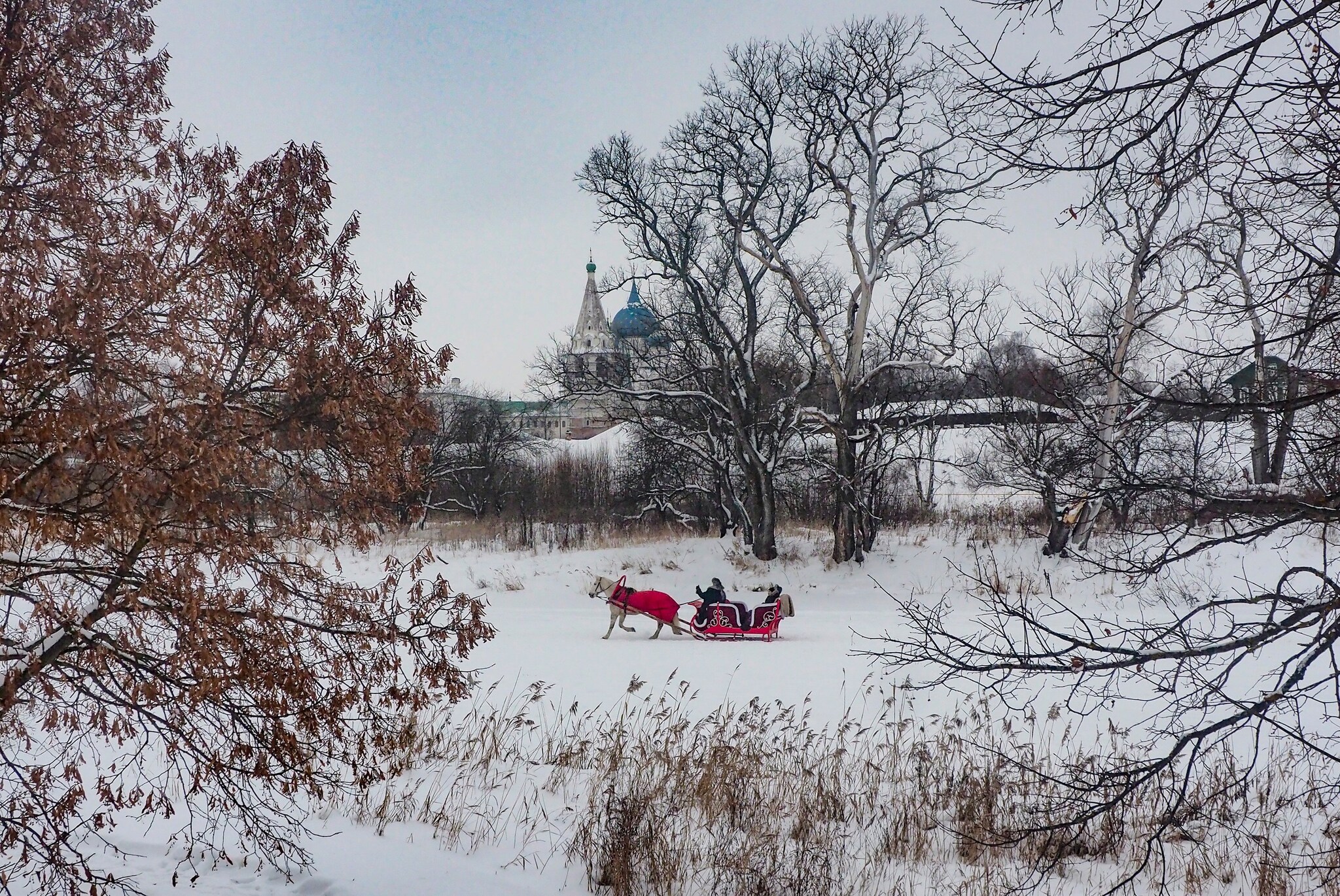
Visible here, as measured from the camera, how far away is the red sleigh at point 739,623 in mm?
13258

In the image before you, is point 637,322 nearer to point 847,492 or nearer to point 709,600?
point 847,492

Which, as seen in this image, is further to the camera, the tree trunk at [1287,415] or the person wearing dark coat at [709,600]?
the person wearing dark coat at [709,600]

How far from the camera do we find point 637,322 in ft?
72.0

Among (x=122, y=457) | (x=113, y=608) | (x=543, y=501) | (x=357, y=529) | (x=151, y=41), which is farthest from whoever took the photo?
(x=543, y=501)

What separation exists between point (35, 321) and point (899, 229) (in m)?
16.8

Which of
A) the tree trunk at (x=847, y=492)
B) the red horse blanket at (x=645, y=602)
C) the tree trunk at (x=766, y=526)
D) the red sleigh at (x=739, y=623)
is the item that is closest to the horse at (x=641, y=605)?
the red horse blanket at (x=645, y=602)

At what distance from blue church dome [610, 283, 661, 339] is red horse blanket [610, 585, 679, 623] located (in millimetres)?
8355

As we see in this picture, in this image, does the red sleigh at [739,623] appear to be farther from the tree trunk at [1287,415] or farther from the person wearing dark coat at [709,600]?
the tree trunk at [1287,415]

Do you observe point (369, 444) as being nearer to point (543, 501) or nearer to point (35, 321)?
point (35, 321)

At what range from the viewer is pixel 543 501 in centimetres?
3256

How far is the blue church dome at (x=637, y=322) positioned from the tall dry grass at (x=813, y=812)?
13685 millimetres

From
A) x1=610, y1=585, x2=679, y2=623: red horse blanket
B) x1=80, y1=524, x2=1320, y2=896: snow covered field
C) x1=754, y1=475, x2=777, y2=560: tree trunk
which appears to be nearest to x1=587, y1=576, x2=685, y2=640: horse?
x1=610, y1=585, x2=679, y2=623: red horse blanket

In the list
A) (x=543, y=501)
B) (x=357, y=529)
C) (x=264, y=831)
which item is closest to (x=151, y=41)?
(x=357, y=529)

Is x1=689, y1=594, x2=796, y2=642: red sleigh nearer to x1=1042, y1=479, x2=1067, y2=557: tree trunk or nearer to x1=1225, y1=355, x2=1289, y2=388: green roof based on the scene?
x1=1042, y1=479, x2=1067, y2=557: tree trunk
